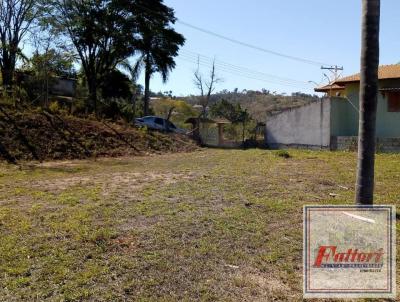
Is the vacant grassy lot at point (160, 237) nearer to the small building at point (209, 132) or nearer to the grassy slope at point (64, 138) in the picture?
the grassy slope at point (64, 138)

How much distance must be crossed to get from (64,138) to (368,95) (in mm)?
13497

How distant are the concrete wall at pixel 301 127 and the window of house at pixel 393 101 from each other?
8.72ft

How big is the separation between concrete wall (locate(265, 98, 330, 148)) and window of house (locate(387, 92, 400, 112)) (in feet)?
8.72

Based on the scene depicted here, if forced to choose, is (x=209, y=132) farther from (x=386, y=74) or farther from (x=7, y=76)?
(x=7, y=76)

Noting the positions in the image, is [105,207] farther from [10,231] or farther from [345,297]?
[345,297]

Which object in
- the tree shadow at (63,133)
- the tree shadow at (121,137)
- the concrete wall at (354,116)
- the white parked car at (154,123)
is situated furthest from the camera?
the white parked car at (154,123)

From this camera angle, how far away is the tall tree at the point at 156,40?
28328 mm

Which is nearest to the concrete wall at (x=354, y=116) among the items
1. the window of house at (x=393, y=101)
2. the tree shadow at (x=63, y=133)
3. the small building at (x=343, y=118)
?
the small building at (x=343, y=118)

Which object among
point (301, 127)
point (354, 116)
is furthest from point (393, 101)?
point (301, 127)

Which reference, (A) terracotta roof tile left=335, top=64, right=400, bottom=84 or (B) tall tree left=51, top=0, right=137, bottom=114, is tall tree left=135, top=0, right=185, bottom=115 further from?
(A) terracotta roof tile left=335, top=64, right=400, bottom=84

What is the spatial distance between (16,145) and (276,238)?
12375mm

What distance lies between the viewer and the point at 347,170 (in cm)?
1079

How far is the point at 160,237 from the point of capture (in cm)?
474

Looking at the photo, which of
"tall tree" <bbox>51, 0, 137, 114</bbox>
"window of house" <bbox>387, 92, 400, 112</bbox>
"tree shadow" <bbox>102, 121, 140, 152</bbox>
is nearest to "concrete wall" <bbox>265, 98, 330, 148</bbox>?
"window of house" <bbox>387, 92, 400, 112</bbox>
